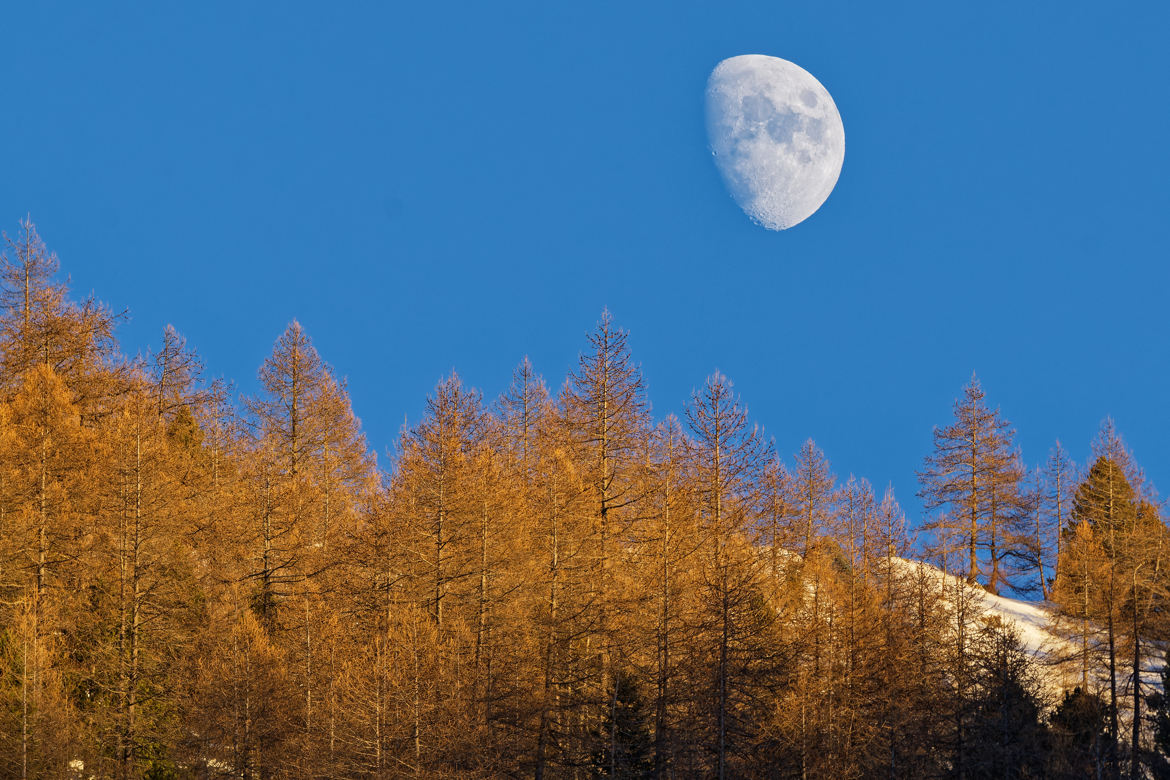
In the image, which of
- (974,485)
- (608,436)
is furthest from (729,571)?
(974,485)

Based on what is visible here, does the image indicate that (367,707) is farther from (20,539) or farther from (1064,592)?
(1064,592)

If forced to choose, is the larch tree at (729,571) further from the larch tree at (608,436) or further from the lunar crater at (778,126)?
the lunar crater at (778,126)

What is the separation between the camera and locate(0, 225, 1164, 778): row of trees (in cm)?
2802

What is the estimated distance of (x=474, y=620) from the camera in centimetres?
3247

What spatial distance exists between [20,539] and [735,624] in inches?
855

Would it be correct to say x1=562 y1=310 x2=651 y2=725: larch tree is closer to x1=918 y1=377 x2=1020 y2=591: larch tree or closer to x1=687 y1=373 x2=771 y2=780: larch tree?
x1=687 y1=373 x2=771 y2=780: larch tree

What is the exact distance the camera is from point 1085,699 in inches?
1364

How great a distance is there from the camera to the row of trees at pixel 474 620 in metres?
28.0

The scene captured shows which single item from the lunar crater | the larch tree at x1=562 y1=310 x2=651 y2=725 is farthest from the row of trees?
the lunar crater

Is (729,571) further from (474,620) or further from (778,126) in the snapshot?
(778,126)

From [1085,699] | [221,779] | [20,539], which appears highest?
[20,539]

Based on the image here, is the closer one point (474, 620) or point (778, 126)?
point (474, 620)

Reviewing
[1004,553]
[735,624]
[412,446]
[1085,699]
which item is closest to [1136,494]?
[1004,553]

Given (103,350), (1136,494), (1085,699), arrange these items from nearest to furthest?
(1085,699) < (103,350) < (1136,494)
